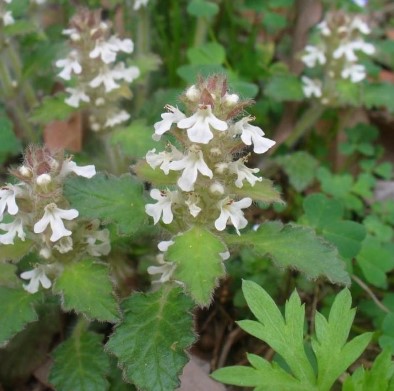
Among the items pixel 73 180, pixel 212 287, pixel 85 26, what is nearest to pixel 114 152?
pixel 85 26

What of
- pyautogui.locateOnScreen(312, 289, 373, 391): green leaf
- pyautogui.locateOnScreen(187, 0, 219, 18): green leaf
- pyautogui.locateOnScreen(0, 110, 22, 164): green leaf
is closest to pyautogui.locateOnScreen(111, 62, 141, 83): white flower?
pyautogui.locateOnScreen(0, 110, 22, 164): green leaf

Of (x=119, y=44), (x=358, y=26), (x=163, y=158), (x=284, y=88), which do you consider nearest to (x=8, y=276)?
(x=163, y=158)

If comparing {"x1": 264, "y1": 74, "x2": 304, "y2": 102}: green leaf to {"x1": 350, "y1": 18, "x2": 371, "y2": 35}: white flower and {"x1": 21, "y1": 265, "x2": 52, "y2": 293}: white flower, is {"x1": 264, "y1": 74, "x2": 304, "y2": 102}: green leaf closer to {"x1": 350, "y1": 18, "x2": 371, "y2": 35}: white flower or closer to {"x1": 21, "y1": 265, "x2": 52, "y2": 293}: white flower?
{"x1": 350, "y1": 18, "x2": 371, "y2": 35}: white flower

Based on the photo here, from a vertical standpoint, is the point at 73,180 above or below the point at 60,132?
above

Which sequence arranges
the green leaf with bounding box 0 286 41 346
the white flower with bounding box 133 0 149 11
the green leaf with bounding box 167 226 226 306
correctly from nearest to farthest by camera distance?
the green leaf with bounding box 167 226 226 306, the green leaf with bounding box 0 286 41 346, the white flower with bounding box 133 0 149 11

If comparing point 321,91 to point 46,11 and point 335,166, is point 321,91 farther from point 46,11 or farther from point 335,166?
point 46,11

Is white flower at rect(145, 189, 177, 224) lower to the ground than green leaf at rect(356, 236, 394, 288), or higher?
higher
